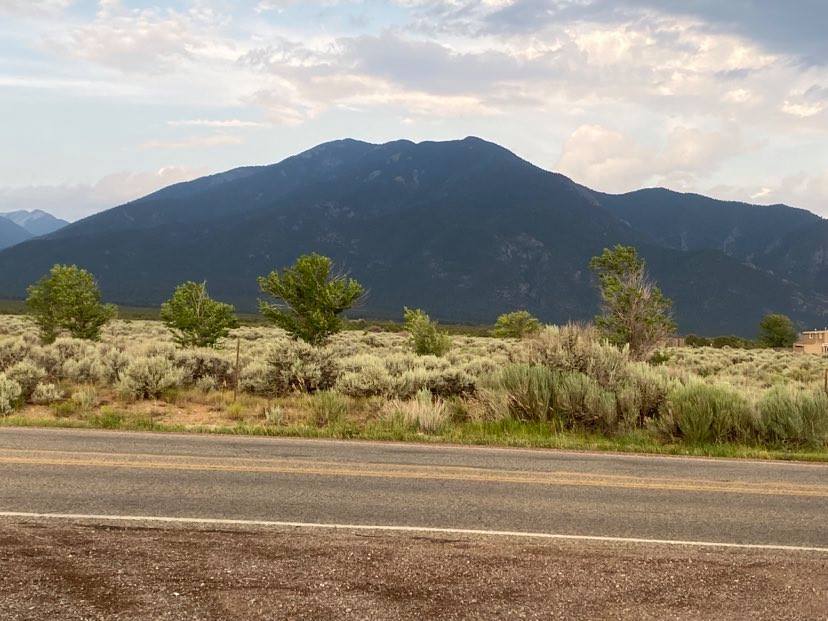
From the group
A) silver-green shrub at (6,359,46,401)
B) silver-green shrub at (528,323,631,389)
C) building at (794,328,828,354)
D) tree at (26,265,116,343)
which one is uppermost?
tree at (26,265,116,343)

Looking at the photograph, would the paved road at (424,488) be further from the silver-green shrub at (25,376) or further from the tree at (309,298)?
the tree at (309,298)

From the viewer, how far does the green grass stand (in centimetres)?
1334

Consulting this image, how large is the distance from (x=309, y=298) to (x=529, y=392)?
497 inches

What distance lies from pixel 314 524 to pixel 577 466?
5.42 meters

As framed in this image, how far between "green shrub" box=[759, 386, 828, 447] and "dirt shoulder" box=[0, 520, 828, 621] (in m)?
8.19

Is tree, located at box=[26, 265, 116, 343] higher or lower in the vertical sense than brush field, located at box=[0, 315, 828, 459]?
higher

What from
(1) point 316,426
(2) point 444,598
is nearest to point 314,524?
(2) point 444,598

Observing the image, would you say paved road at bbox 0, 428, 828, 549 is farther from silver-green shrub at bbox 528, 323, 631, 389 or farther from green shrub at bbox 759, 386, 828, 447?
silver-green shrub at bbox 528, 323, 631, 389

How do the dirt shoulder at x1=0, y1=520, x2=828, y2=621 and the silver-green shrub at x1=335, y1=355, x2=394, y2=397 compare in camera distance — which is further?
the silver-green shrub at x1=335, y1=355, x2=394, y2=397

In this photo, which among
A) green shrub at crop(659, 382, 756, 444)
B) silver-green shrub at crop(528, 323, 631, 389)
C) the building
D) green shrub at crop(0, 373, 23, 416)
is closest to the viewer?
green shrub at crop(659, 382, 756, 444)

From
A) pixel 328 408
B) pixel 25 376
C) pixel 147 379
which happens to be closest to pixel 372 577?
pixel 328 408

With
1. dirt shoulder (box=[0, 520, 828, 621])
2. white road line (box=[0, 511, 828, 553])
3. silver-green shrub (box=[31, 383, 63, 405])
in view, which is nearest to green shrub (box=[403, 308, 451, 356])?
silver-green shrub (box=[31, 383, 63, 405])

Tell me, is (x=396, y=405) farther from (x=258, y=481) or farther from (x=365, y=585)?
(x=365, y=585)

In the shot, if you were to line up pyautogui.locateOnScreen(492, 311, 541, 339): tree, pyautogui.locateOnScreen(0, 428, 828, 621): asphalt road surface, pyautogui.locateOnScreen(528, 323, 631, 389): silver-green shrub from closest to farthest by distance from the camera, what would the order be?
pyautogui.locateOnScreen(0, 428, 828, 621): asphalt road surface → pyautogui.locateOnScreen(528, 323, 631, 389): silver-green shrub → pyautogui.locateOnScreen(492, 311, 541, 339): tree
